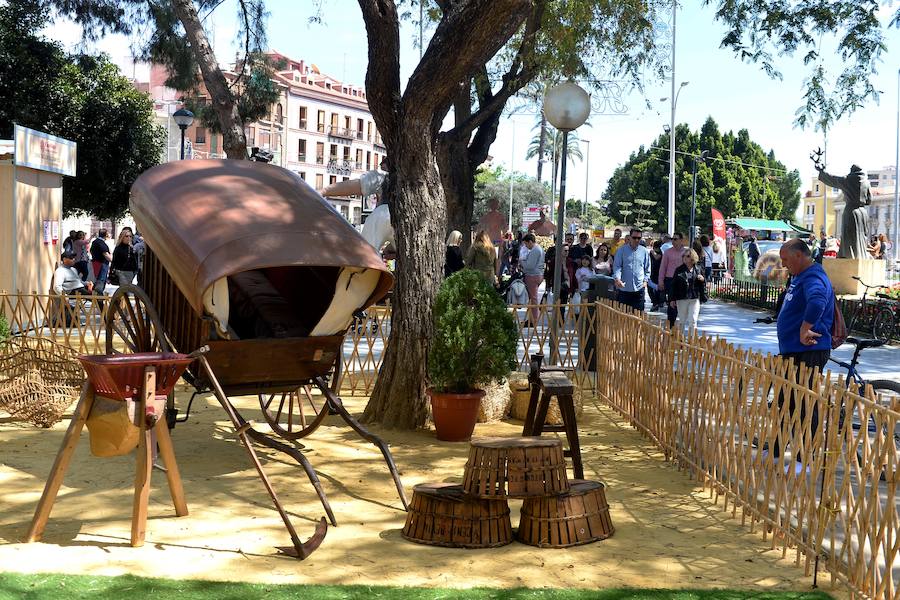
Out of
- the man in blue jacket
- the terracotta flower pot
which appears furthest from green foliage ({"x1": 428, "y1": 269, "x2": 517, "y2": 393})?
the man in blue jacket

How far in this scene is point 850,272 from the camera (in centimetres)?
2462

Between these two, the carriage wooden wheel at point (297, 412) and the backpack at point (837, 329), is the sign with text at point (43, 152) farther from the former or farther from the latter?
the backpack at point (837, 329)

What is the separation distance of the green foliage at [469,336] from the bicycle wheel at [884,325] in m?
10.9

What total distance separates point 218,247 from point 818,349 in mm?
4861

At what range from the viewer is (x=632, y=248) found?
1593 cm

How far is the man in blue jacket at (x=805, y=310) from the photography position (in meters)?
7.84

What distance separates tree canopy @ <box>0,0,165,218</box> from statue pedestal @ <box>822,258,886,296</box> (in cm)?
1971

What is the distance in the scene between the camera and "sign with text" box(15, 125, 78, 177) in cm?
1702

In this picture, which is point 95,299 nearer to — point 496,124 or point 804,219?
→ point 496,124

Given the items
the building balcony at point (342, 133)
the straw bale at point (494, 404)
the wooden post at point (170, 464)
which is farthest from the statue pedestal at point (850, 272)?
the building balcony at point (342, 133)

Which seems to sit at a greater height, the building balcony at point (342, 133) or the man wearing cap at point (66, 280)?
the building balcony at point (342, 133)

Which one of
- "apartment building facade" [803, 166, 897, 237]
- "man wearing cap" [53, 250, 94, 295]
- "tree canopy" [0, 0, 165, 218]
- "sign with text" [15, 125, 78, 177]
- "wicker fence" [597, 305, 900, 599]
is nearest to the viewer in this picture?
"wicker fence" [597, 305, 900, 599]

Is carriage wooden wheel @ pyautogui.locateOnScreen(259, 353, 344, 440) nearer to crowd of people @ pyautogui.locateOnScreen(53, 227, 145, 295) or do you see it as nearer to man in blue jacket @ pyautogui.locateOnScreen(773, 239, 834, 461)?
man in blue jacket @ pyautogui.locateOnScreen(773, 239, 834, 461)

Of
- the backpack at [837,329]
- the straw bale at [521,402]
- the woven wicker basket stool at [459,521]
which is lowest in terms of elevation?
the woven wicker basket stool at [459,521]
